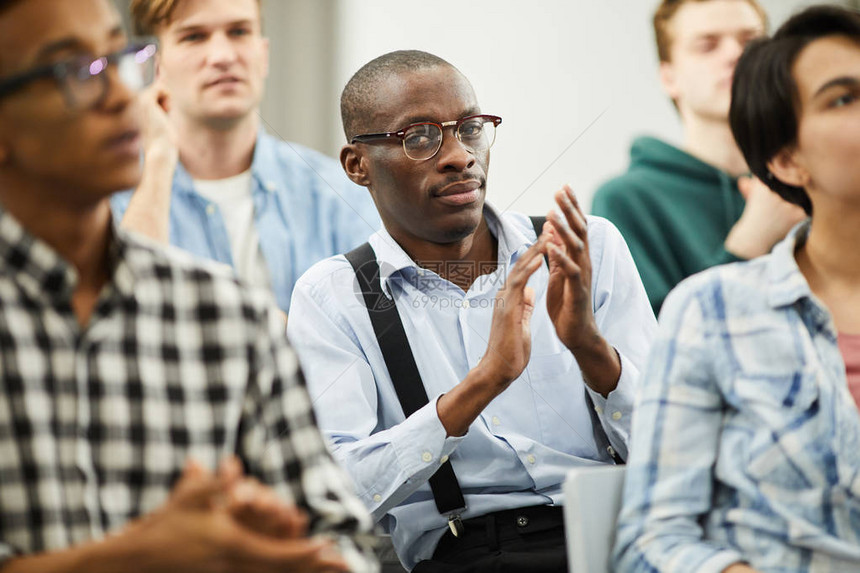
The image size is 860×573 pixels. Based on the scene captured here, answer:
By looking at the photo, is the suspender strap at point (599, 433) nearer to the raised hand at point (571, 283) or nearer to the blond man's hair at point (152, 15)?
the raised hand at point (571, 283)

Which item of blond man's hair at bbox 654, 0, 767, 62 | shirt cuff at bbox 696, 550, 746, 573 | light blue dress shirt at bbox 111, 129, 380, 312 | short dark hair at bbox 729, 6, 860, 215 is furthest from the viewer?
blond man's hair at bbox 654, 0, 767, 62

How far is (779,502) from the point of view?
3.01 feet

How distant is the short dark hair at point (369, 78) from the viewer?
1422 millimetres

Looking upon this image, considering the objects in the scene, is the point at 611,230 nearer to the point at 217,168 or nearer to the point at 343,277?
the point at 343,277

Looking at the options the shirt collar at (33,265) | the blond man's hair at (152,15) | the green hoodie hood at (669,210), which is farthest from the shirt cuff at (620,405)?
the blond man's hair at (152,15)

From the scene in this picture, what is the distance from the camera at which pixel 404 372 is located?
1.33 metres

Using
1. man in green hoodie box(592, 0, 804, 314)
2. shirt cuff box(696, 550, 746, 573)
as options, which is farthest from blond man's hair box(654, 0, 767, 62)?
shirt cuff box(696, 550, 746, 573)

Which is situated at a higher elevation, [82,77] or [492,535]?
[82,77]

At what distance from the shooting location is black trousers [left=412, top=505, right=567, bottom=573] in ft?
3.96

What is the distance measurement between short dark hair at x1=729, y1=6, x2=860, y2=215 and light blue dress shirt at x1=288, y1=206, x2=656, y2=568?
0.33 m

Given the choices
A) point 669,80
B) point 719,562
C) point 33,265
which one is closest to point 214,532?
point 33,265

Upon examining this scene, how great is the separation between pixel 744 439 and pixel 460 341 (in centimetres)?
53

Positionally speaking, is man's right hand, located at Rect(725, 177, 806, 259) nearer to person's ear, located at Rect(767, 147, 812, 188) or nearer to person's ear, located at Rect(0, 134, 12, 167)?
person's ear, located at Rect(767, 147, 812, 188)

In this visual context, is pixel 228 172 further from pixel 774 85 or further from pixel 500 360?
pixel 774 85
